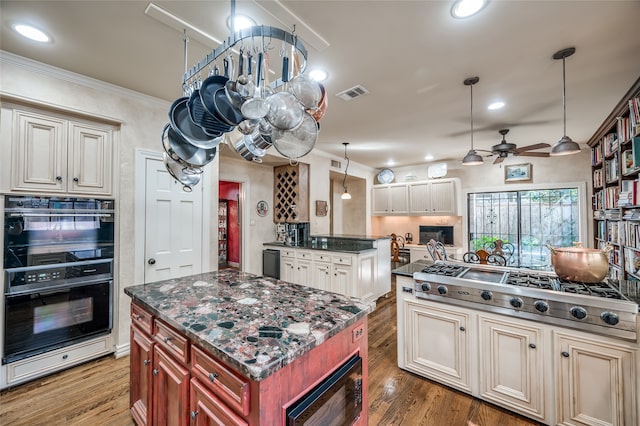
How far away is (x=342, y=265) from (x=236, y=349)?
118 inches

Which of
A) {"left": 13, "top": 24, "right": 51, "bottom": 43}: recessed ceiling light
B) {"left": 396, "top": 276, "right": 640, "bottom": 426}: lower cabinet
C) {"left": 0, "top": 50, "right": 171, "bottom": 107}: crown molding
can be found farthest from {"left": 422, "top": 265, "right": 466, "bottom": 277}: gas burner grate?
{"left": 13, "top": 24, "right": 51, "bottom": 43}: recessed ceiling light

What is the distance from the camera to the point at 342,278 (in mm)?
3885

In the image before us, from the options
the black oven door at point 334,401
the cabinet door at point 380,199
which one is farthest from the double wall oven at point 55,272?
the cabinet door at point 380,199

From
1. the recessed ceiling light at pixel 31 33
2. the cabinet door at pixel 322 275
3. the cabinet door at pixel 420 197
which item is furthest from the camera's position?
the cabinet door at pixel 420 197

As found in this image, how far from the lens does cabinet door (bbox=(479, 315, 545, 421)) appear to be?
1.73 m

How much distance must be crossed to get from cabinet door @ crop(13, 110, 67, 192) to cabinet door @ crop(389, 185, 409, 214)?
606cm

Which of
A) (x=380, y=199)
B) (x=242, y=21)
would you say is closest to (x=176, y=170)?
(x=242, y=21)

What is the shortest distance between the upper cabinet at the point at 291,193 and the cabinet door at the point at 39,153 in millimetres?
3026

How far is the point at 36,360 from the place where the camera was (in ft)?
7.39

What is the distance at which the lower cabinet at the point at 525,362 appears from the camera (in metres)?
1.51

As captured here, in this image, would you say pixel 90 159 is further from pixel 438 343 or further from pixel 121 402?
pixel 438 343

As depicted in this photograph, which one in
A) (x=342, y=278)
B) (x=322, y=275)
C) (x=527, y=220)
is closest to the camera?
(x=342, y=278)

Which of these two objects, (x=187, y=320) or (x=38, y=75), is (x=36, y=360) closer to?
(x=187, y=320)

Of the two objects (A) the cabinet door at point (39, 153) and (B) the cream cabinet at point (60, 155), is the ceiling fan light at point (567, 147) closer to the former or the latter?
(B) the cream cabinet at point (60, 155)
